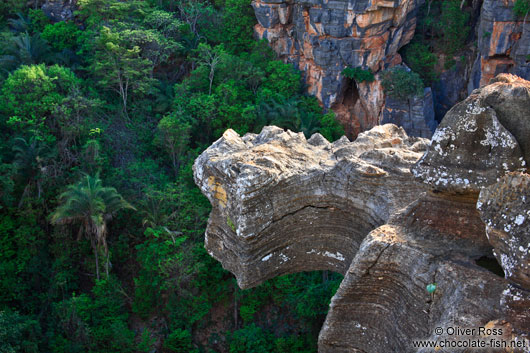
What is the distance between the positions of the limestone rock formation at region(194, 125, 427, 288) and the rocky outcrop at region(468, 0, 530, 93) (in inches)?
814

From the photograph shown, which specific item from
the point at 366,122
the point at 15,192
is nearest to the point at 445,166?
the point at 15,192

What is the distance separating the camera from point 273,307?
18.9 m

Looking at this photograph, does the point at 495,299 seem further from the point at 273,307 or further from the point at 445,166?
the point at 273,307

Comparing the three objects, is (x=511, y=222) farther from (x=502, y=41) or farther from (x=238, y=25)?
(x=238, y=25)

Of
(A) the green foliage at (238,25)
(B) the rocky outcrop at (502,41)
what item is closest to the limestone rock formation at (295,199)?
(B) the rocky outcrop at (502,41)

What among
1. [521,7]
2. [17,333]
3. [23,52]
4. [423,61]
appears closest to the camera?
[17,333]

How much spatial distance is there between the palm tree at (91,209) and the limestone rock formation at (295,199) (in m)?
11.2

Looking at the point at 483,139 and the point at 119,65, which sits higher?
the point at 483,139

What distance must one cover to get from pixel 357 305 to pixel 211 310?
14274 millimetres

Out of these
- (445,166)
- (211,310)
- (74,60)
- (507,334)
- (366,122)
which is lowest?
(211,310)

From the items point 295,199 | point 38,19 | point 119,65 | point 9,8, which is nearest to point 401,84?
point 119,65

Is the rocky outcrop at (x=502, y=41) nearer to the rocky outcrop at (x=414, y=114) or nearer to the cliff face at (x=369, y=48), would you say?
the cliff face at (x=369, y=48)

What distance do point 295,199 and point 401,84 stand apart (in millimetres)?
21422

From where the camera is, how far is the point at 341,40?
85.2 ft
